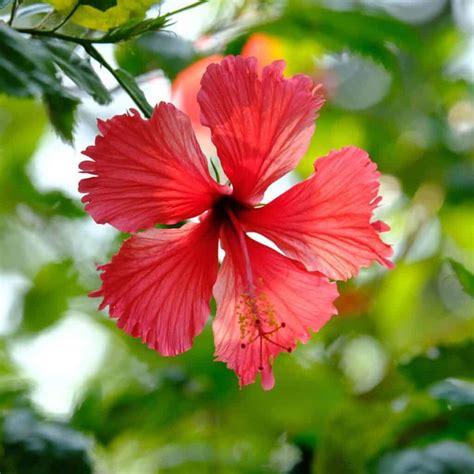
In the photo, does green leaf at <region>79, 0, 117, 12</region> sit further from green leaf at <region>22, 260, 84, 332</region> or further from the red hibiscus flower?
green leaf at <region>22, 260, 84, 332</region>

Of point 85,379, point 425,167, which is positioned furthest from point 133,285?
point 425,167

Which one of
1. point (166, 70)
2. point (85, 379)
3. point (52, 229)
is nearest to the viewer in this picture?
point (166, 70)

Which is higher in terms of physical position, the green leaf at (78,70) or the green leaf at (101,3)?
the green leaf at (101,3)

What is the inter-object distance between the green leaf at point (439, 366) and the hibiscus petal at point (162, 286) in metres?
0.28

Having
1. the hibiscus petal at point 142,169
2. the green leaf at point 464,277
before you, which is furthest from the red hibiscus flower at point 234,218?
the green leaf at point 464,277

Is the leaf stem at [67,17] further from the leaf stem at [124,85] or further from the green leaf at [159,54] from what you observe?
the green leaf at [159,54]

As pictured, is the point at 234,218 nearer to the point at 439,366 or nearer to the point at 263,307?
the point at 263,307

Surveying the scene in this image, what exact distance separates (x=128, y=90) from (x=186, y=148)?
0.06 m

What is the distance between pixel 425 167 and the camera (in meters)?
1.37

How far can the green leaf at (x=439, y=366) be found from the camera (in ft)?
2.59

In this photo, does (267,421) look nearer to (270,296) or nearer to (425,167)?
(270,296)

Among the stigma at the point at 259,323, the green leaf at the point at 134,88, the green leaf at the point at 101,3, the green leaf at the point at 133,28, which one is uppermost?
the green leaf at the point at 101,3

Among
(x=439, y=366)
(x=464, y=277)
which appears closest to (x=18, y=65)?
(x=464, y=277)

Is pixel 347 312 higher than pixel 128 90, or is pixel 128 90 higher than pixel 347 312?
pixel 128 90
